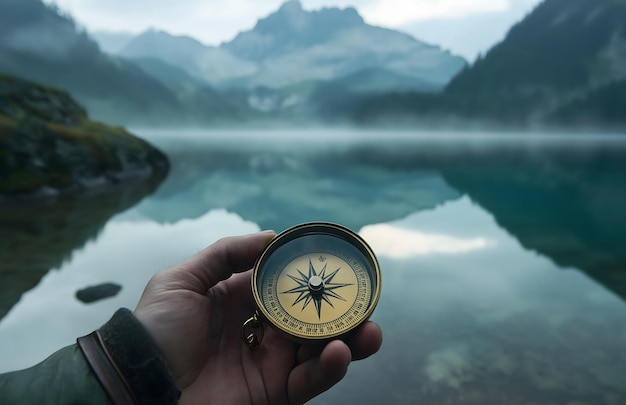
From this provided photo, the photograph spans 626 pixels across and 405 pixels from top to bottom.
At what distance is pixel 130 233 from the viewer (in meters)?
15.0

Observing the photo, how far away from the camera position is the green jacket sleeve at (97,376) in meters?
2.21

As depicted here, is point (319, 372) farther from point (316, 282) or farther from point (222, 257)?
point (222, 257)

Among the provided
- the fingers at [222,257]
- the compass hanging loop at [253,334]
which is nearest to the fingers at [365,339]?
the compass hanging loop at [253,334]

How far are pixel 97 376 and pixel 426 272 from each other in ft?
35.0

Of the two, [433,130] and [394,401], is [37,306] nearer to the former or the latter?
[394,401]

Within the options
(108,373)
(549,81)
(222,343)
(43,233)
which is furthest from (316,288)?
(549,81)

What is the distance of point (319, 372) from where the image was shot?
2.59 meters

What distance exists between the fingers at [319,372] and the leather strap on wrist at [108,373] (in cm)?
98

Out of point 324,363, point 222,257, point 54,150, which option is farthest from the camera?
point 54,150

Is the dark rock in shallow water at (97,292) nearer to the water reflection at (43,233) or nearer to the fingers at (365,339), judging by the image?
the water reflection at (43,233)

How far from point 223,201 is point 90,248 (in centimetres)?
1097

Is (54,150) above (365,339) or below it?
above

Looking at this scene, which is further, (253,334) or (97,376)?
(253,334)

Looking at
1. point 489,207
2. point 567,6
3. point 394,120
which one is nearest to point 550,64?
point 567,6
